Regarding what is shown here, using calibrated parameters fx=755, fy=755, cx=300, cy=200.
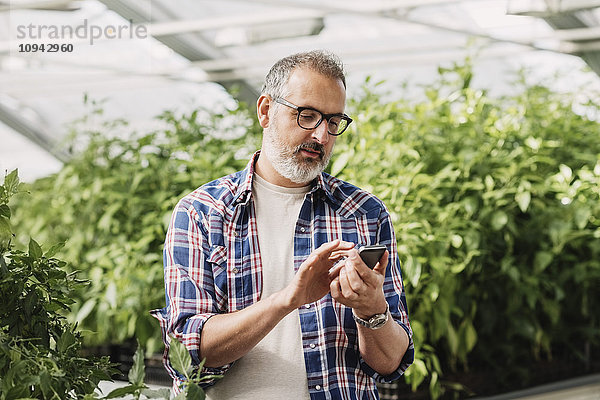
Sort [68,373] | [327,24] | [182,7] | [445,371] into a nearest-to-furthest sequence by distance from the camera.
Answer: [68,373], [445,371], [182,7], [327,24]

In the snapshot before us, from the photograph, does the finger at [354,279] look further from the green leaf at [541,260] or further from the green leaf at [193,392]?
the green leaf at [541,260]

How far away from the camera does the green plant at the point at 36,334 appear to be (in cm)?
108

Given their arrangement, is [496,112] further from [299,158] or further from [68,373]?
[68,373]

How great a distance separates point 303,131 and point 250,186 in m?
0.18

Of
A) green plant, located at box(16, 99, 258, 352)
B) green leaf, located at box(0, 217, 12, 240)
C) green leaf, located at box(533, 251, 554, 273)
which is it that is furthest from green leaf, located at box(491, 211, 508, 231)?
green leaf, located at box(0, 217, 12, 240)

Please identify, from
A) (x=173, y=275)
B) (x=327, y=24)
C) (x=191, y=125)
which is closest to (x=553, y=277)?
(x=191, y=125)

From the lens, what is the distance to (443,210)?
2.96 metres

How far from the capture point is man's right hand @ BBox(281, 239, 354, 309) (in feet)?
4.54

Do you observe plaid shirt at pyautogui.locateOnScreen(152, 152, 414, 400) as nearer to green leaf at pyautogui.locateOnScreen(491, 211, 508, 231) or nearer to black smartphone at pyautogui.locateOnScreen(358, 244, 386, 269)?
black smartphone at pyautogui.locateOnScreen(358, 244, 386, 269)

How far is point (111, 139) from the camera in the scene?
A: 11.6 feet

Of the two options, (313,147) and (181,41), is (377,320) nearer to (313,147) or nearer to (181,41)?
(313,147)

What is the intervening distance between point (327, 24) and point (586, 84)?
2647 millimetres

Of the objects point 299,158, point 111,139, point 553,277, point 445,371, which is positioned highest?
point 299,158

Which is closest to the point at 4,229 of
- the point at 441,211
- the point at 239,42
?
the point at 441,211
